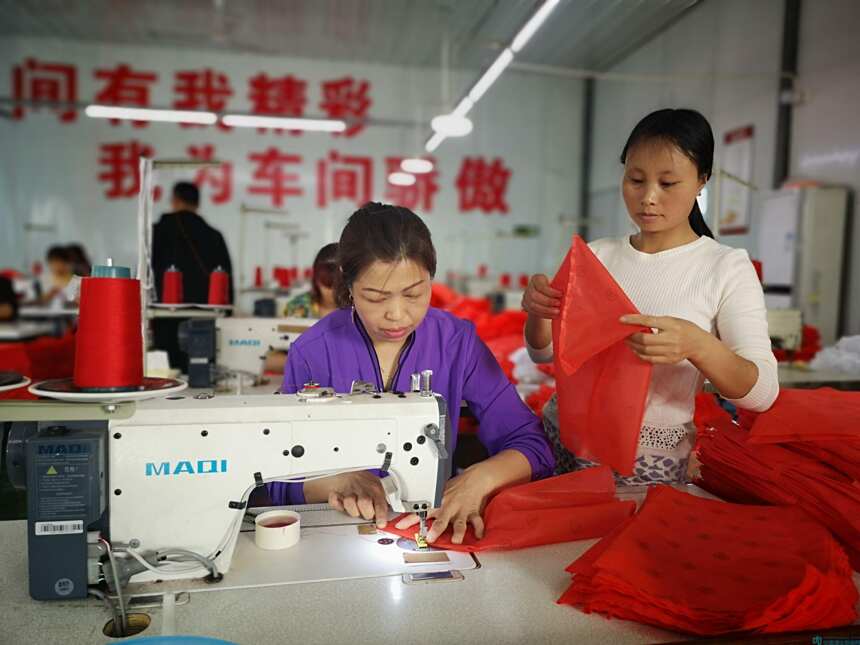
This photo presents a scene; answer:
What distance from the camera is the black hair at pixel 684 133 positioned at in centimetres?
138

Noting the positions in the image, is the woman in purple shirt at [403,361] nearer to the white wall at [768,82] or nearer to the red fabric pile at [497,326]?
the red fabric pile at [497,326]

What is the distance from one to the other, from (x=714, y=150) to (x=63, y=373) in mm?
3642

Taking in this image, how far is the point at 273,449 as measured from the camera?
1.20 m

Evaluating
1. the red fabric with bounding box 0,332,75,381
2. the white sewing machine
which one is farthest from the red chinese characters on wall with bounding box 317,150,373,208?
the white sewing machine

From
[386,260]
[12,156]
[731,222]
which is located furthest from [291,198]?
[386,260]

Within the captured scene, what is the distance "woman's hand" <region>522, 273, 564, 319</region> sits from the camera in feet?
4.68

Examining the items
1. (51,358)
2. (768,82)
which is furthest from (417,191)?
(51,358)

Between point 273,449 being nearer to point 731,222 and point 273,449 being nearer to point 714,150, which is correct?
point 714,150

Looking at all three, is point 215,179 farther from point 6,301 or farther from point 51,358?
point 51,358

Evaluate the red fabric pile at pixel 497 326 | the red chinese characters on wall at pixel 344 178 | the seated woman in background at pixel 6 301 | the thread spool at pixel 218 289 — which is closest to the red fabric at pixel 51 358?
the thread spool at pixel 218 289

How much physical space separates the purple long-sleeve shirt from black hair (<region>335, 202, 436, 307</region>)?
0.19 m

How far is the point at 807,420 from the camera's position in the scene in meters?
1.36

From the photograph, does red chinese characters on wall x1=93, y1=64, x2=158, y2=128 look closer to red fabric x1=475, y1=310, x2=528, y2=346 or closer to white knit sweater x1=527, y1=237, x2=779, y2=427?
red fabric x1=475, y1=310, x2=528, y2=346

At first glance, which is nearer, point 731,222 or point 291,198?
point 731,222
